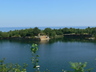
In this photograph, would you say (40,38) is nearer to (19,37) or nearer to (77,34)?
(19,37)

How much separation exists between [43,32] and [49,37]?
6.44 feet

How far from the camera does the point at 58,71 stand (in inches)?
382

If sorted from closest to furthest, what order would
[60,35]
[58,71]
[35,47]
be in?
1. [35,47]
2. [58,71]
3. [60,35]

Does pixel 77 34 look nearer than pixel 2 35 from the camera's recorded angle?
No

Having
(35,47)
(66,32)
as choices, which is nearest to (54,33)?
(66,32)

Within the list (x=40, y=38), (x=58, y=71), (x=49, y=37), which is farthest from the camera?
(x=49, y=37)

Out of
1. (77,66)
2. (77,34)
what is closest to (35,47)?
(77,66)

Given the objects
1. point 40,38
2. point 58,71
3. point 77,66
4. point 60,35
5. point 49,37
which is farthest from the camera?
point 60,35

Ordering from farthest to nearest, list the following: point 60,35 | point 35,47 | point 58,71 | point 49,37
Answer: point 60,35
point 49,37
point 58,71
point 35,47

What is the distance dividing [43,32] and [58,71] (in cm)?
2873

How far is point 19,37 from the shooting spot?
3588cm

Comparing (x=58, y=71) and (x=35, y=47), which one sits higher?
(x=35, y=47)

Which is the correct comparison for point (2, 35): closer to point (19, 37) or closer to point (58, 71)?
point (19, 37)

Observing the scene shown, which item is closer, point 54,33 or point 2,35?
point 2,35
